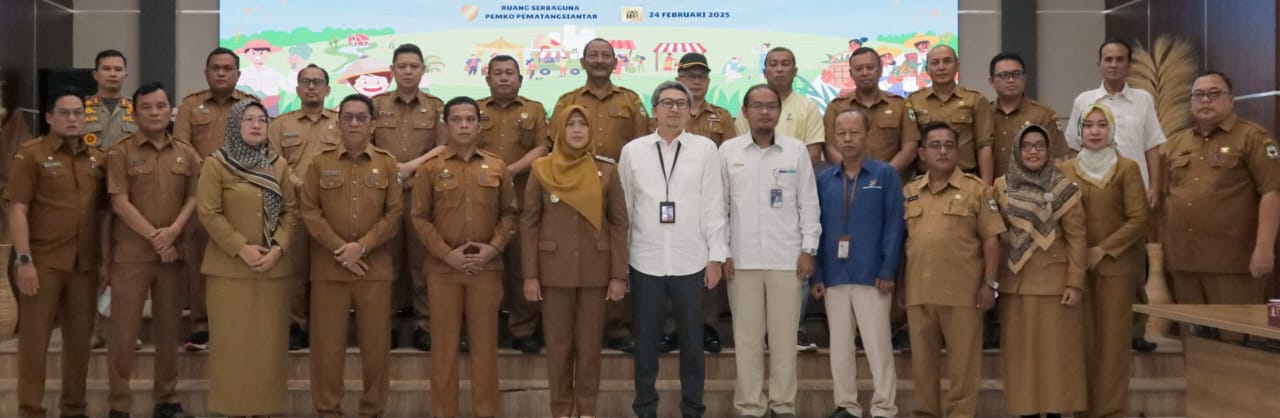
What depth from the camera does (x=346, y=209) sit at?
514 cm

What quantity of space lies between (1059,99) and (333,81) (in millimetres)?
5017

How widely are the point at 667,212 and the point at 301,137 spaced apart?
81.2 inches

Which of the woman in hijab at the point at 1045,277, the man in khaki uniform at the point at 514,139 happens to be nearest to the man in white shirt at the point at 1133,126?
the woman in hijab at the point at 1045,277

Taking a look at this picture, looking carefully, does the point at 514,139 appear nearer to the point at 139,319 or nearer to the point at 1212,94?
the point at 139,319

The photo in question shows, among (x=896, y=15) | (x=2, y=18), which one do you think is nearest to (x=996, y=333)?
(x=896, y=15)

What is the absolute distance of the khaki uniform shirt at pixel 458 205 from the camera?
510 cm

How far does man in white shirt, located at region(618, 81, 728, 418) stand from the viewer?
16.8 ft

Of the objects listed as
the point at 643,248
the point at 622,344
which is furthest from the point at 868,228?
the point at 622,344

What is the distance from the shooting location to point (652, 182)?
17.1 feet

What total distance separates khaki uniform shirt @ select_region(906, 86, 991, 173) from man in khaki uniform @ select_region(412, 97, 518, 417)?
2.23 meters

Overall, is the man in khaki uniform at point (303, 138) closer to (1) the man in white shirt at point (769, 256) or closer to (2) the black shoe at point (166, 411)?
(2) the black shoe at point (166, 411)

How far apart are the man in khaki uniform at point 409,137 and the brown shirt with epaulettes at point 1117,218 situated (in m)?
3.08

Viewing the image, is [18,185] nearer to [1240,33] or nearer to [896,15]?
[896,15]

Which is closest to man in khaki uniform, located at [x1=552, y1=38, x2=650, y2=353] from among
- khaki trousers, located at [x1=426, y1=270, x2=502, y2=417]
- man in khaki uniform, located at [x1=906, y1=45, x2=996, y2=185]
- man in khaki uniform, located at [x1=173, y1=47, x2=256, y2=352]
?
khaki trousers, located at [x1=426, y1=270, x2=502, y2=417]
